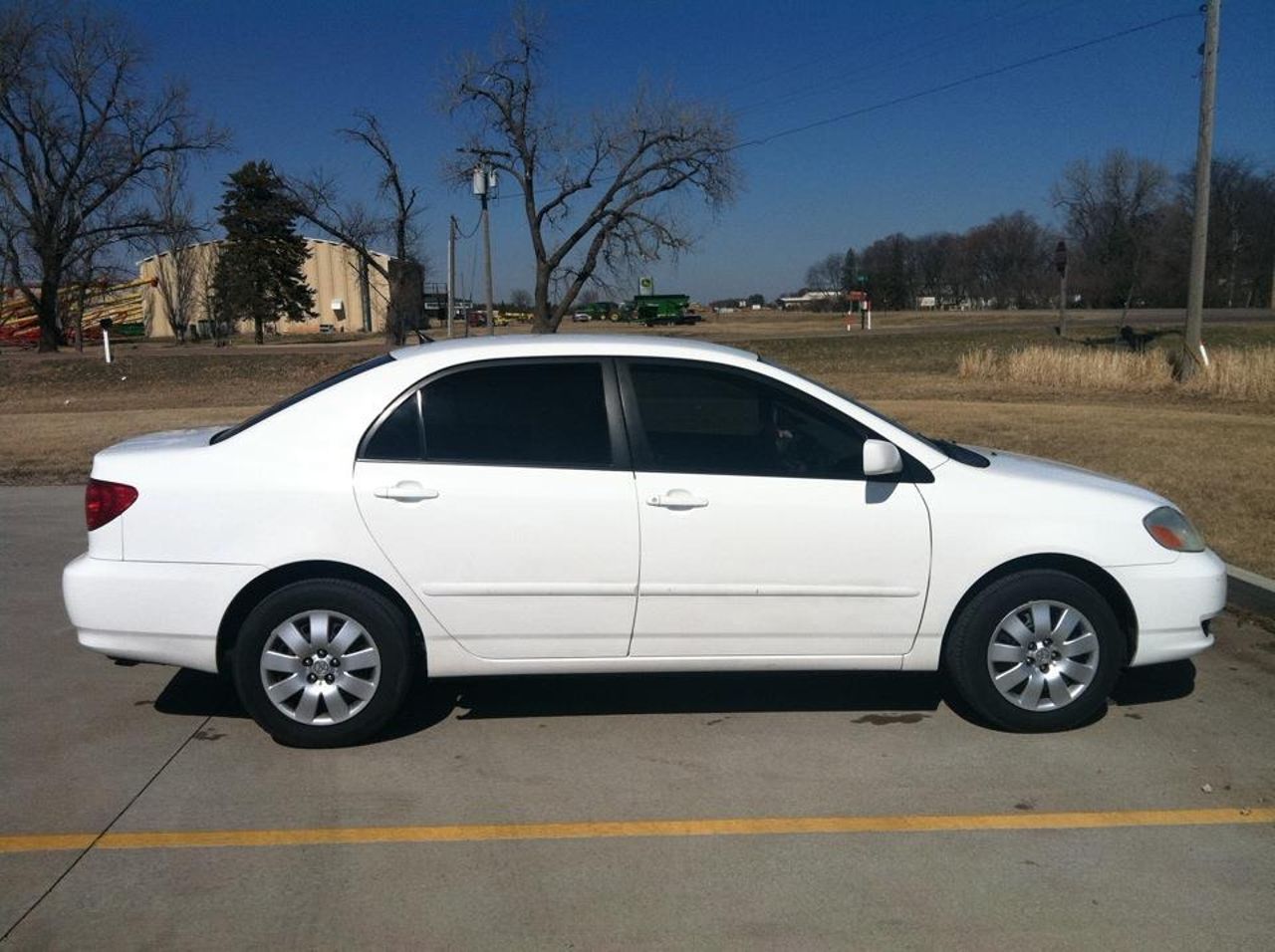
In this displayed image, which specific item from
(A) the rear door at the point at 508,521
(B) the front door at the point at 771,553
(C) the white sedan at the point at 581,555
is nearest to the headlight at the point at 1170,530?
(C) the white sedan at the point at 581,555

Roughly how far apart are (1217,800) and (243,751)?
386 cm

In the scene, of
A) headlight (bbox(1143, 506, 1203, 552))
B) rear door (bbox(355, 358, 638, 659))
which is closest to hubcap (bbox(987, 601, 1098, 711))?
headlight (bbox(1143, 506, 1203, 552))

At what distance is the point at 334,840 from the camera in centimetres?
409

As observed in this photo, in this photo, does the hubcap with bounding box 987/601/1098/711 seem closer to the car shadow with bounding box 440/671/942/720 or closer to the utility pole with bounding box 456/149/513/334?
the car shadow with bounding box 440/671/942/720

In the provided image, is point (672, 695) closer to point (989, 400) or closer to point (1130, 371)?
point (989, 400)

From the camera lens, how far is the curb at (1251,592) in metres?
6.56

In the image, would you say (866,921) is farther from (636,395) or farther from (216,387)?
(216,387)

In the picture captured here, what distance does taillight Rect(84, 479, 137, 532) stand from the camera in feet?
15.9

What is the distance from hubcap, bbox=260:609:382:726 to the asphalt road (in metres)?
0.24

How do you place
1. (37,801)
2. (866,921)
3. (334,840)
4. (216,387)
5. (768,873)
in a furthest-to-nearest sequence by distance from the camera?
(216,387)
(37,801)
(334,840)
(768,873)
(866,921)

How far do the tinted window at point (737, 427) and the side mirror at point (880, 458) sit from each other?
0.15m

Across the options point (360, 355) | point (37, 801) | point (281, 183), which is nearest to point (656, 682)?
point (37, 801)

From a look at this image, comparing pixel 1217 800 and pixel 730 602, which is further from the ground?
pixel 730 602

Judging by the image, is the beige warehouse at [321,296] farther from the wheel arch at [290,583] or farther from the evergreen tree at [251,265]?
the wheel arch at [290,583]
